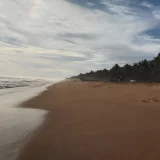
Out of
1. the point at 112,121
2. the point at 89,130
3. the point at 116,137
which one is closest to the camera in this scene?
the point at 116,137

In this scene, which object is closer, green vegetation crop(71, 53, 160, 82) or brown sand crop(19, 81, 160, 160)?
brown sand crop(19, 81, 160, 160)

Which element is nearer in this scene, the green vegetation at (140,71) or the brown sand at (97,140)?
the brown sand at (97,140)

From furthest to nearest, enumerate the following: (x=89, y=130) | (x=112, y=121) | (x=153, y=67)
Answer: (x=153, y=67) < (x=112, y=121) < (x=89, y=130)

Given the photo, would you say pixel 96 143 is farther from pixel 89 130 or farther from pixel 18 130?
pixel 18 130

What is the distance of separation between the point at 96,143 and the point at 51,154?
1.35 meters

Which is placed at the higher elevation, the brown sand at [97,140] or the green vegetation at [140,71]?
the green vegetation at [140,71]

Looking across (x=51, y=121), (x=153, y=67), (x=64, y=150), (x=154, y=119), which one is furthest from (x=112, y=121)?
(x=153, y=67)

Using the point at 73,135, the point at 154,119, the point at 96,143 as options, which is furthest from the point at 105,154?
the point at 154,119

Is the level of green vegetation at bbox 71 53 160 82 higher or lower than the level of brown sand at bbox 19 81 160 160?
higher

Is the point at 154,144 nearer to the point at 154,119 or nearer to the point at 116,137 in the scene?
the point at 116,137

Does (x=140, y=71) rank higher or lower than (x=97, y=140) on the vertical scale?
higher

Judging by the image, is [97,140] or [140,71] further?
[140,71]

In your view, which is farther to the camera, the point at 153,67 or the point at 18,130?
the point at 153,67

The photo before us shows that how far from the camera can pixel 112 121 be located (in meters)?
10.3
